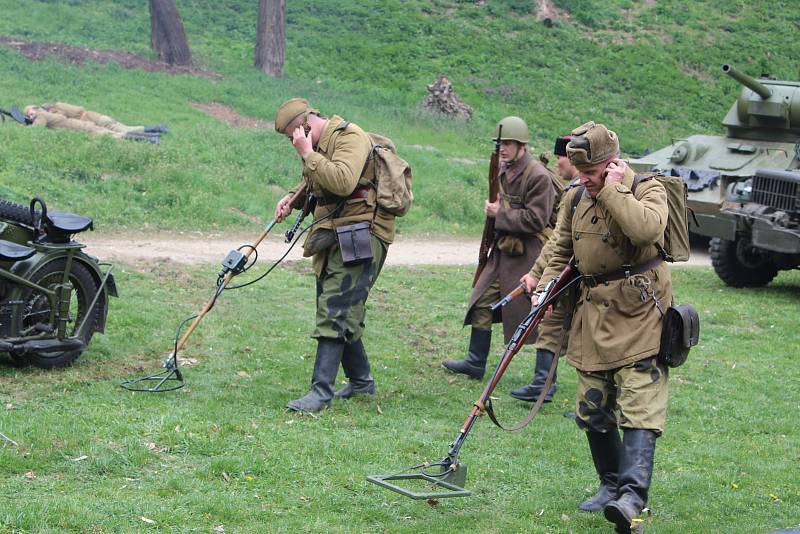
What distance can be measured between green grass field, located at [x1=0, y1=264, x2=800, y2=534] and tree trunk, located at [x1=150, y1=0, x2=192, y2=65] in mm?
13916

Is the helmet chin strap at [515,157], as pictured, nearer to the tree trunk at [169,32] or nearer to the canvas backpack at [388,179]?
the canvas backpack at [388,179]

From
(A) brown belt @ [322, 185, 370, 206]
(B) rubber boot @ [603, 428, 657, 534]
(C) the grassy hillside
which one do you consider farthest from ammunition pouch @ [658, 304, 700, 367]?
(C) the grassy hillside

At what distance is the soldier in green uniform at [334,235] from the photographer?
6.98m

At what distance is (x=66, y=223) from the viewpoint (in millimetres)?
7371

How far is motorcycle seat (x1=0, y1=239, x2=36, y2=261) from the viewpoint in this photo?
6.91 m

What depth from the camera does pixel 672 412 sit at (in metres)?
7.84

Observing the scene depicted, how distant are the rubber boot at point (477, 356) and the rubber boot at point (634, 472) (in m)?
3.28

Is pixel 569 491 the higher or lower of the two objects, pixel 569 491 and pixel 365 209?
the lower

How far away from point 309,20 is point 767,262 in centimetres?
1746

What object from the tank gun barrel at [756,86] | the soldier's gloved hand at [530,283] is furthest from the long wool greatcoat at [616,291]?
the tank gun barrel at [756,86]

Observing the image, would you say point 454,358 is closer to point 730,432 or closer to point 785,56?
point 730,432

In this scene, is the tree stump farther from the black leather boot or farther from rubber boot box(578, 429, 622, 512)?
rubber boot box(578, 429, 622, 512)

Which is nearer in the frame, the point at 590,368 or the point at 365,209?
the point at 590,368

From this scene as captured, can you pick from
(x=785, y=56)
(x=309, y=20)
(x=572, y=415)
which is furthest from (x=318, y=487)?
(x=785, y=56)
